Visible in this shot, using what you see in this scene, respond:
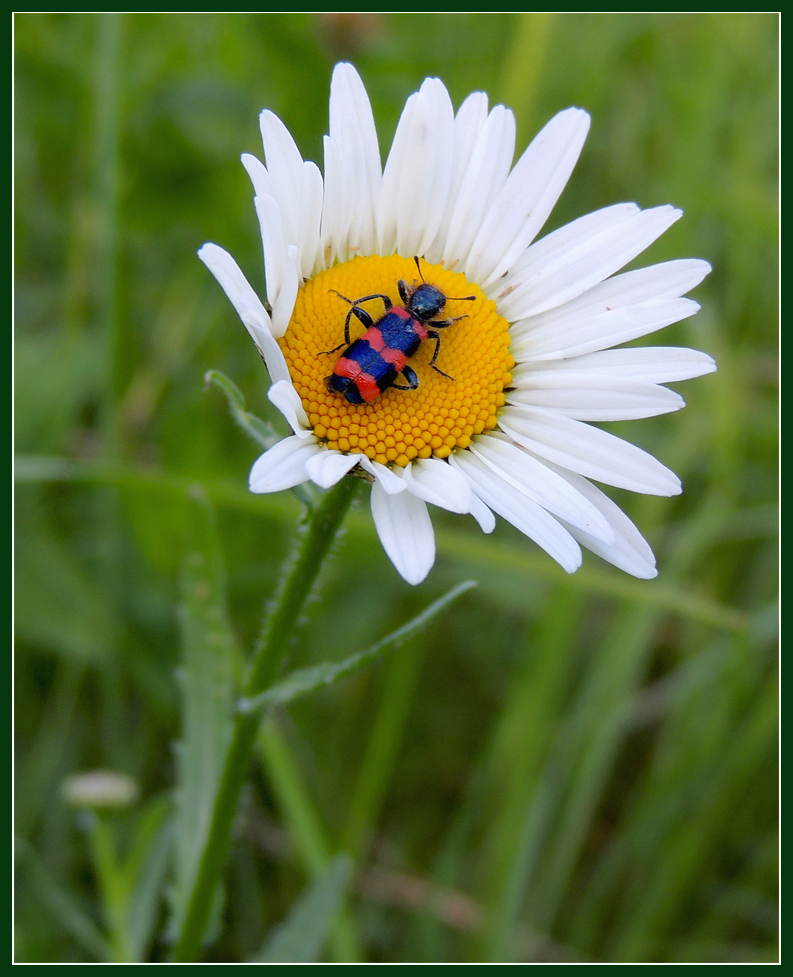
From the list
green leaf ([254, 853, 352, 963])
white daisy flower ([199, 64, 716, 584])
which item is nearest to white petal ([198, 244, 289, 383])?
white daisy flower ([199, 64, 716, 584])

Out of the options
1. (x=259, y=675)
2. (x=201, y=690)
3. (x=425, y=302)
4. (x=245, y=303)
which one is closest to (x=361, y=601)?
(x=201, y=690)

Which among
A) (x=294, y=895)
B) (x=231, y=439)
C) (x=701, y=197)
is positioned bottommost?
(x=294, y=895)

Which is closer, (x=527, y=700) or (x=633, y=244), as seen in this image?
(x=633, y=244)

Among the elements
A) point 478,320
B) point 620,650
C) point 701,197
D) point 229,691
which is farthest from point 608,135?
point 229,691

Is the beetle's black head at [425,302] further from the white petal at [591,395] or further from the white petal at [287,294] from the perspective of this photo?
the white petal at [287,294]

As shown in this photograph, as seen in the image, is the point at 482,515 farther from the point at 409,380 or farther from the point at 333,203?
the point at 333,203

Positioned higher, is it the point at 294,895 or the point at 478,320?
the point at 478,320

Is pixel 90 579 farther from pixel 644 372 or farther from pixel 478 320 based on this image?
pixel 644 372
